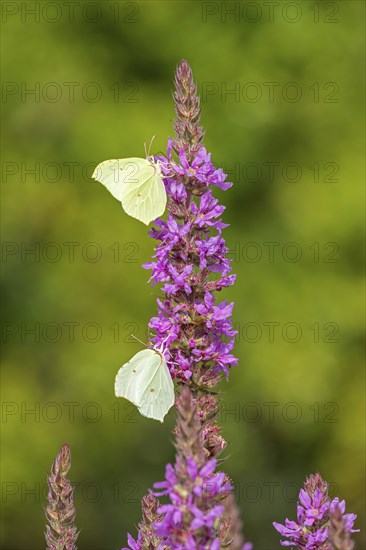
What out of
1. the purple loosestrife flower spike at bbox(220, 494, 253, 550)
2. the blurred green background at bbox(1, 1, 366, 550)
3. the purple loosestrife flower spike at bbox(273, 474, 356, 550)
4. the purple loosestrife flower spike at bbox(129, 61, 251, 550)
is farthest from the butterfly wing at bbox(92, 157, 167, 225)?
the blurred green background at bbox(1, 1, 366, 550)

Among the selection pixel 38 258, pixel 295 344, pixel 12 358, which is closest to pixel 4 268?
pixel 38 258

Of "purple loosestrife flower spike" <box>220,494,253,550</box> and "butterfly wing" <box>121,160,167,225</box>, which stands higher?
"butterfly wing" <box>121,160,167,225</box>

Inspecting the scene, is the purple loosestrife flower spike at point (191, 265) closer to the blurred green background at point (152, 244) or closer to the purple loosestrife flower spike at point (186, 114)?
the purple loosestrife flower spike at point (186, 114)

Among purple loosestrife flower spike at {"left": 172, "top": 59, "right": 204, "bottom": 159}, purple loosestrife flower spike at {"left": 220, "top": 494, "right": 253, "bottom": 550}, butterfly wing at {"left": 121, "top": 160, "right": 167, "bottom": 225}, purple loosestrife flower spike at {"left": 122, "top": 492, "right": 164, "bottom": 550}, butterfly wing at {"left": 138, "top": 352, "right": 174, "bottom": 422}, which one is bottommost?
purple loosestrife flower spike at {"left": 122, "top": 492, "right": 164, "bottom": 550}

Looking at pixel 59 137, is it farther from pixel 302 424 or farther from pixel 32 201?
pixel 302 424

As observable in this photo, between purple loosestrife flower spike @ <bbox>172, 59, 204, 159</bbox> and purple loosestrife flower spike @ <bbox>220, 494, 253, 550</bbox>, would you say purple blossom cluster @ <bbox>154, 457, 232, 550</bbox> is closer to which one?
purple loosestrife flower spike @ <bbox>220, 494, 253, 550</bbox>

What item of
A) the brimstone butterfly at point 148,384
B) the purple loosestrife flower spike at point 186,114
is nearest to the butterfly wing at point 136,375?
the brimstone butterfly at point 148,384

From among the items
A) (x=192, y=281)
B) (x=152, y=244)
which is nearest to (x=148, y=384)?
(x=192, y=281)
